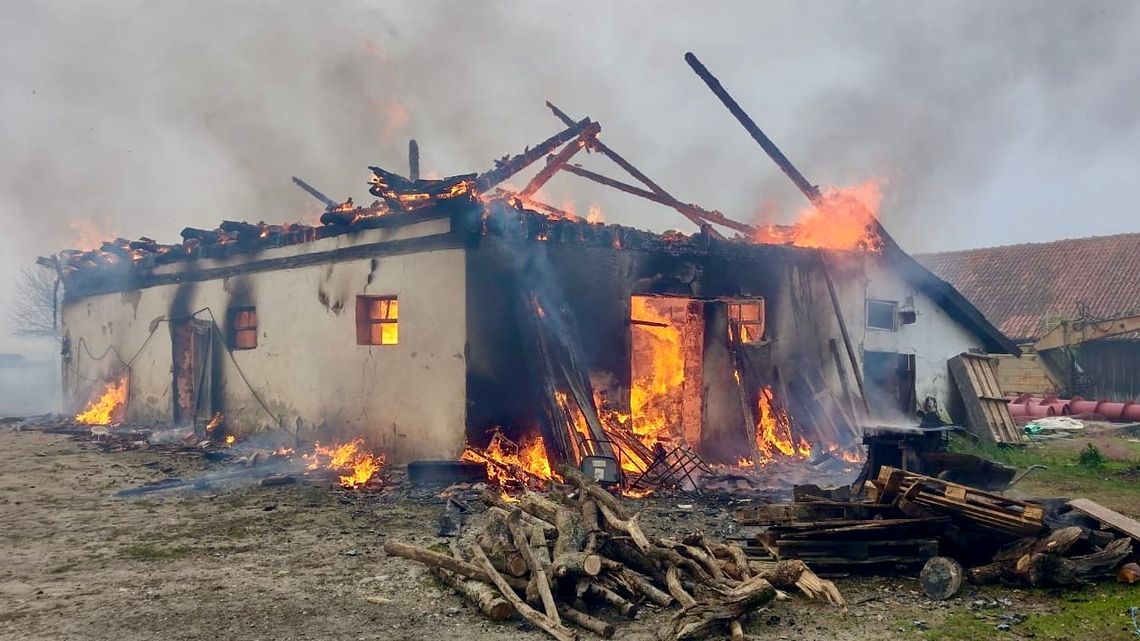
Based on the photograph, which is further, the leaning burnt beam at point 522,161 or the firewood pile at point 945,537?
the leaning burnt beam at point 522,161

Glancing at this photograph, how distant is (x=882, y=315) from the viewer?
53.9ft

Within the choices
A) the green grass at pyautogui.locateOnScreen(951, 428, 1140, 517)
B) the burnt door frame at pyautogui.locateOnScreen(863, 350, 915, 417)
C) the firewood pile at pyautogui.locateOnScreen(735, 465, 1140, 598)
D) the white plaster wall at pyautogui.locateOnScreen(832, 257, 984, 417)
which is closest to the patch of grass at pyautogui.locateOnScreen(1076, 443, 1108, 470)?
the green grass at pyautogui.locateOnScreen(951, 428, 1140, 517)

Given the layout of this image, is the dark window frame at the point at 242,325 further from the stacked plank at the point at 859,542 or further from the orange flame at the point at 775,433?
the stacked plank at the point at 859,542

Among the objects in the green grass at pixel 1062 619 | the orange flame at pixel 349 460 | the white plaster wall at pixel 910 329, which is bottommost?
the green grass at pixel 1062 619

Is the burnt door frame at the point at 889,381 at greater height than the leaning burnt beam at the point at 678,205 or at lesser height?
lesser

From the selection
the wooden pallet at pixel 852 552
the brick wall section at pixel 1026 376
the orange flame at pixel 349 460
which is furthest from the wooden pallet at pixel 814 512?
the brick wall section at pixel 1026 376

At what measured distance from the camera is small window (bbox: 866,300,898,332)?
53.2ft

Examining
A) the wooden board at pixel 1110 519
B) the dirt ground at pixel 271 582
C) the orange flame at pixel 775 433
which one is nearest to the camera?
the dirt ground at pixel 271 582

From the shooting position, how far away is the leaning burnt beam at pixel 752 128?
1590cm

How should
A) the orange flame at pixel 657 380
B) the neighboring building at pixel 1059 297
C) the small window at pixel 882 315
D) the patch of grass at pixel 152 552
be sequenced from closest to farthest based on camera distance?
the patch of grass at pixel 152 552, the orange flame at pixel 657 380, the small window at pixel 882 315, the neighboring building at pixel 1059 297

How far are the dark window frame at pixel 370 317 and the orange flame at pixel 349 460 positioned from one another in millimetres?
1662

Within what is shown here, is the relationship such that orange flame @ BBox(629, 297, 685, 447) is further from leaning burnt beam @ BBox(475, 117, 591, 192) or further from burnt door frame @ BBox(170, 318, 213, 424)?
burnt door frame @ BBox(170, 318, 213, 424)

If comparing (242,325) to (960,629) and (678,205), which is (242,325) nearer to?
(678,205)

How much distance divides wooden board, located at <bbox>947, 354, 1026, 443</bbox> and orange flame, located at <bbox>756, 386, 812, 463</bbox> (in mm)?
4612
